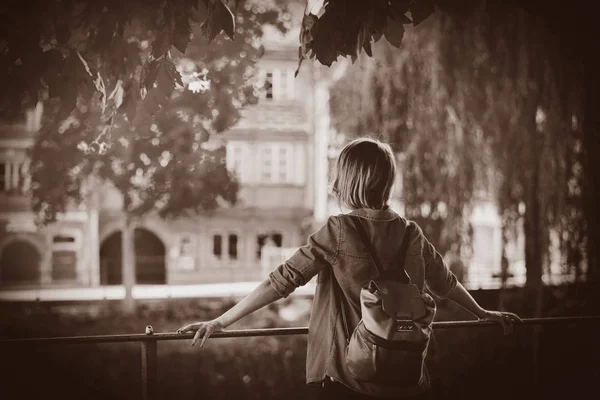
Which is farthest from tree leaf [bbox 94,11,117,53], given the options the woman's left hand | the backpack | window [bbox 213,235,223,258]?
window [bbox 213,235,223,258]

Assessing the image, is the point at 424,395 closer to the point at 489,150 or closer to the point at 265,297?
the point at 265,297

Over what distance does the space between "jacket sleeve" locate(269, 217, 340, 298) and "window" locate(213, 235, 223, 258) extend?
21.3 metres

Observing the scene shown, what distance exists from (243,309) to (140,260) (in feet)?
70.8

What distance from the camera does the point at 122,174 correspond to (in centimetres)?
1069

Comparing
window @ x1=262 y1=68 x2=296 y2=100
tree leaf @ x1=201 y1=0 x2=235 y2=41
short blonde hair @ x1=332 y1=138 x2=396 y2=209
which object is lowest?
short blonde hair @ x1=332 y1=138 x2=396 y2=209

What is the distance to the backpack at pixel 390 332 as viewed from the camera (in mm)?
1938

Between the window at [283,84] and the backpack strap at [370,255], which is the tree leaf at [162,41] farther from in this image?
the window at [283,84]

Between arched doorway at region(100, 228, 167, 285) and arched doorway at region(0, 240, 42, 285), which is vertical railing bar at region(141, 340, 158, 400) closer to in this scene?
arched doorway at region(100, 228, 167, 285)

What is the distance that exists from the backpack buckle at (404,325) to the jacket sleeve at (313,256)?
1.03ft

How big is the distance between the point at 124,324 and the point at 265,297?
10.0m

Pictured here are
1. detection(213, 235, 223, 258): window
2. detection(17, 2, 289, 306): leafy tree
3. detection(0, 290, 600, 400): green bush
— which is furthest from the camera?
detection(213, 235, 223, 258): window

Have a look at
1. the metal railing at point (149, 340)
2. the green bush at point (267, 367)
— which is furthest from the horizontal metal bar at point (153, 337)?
the green bush at point (267, 367)

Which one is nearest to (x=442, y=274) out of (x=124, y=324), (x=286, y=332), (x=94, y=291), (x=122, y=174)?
(x=286, y=332)

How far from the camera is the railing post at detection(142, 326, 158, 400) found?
2.39m
